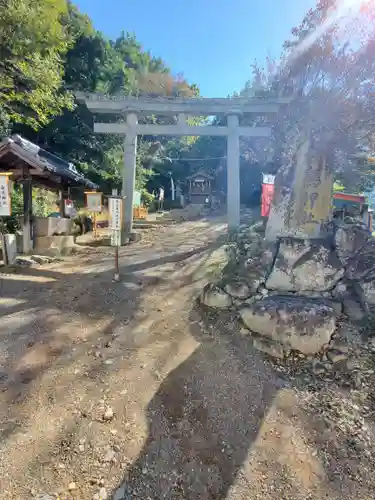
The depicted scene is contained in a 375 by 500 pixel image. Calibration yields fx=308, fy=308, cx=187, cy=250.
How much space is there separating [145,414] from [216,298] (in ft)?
6.89

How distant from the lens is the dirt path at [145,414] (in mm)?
2186

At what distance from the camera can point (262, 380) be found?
3293mm

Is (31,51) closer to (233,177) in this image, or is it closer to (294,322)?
(233,177)

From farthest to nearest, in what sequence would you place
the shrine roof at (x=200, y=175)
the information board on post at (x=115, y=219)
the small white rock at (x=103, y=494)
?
the shrine roof at (x=200, y=175) < the information board on post at (x=115, y=219) < the small white rock at (x=103, y=494)

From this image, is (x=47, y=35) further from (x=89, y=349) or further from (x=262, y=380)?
(x=262, y=380)

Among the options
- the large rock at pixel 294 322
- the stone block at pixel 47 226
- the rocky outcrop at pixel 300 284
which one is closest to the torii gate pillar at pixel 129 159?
the stone block at pixel 47 226

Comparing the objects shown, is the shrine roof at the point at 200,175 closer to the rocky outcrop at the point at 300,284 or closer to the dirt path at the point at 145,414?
the rocky outcrop at the point at 300,284

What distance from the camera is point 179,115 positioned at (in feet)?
33.3

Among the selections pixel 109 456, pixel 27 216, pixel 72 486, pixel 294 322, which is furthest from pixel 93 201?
pixel 72 486

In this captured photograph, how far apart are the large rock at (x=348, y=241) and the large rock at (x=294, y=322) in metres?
1.11

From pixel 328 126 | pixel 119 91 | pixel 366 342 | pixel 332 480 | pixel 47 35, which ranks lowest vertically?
pixel 332 480

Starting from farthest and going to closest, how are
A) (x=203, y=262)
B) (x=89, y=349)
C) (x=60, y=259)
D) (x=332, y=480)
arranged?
(x=60, y=259), (x=203, y=262), (x=89, y=349), (x=332, y=480)

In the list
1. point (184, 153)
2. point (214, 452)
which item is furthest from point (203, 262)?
point (184, 153)

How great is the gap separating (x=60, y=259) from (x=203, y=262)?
3.81 meters
